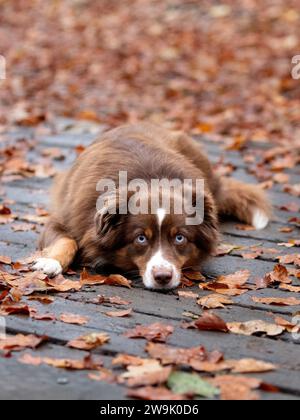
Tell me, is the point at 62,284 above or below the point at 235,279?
below

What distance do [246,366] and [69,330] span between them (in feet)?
3.24

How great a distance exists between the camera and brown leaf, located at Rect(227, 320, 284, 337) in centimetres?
391

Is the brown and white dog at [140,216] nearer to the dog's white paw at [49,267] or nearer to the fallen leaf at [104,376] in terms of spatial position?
the dog's white paw at [49,267]

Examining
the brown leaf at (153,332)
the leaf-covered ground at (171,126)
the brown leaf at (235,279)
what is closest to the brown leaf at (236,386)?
the leaf-covered ground at (171,126)

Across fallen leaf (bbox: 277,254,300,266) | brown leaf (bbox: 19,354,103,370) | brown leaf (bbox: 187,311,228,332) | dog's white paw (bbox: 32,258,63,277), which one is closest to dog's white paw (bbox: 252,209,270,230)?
fallen leaf (bbox: 277,254,300,266)

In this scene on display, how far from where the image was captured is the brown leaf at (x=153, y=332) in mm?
3791

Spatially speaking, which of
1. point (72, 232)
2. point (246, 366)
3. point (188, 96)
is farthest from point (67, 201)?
point (188, 96)

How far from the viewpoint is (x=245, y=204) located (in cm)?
629

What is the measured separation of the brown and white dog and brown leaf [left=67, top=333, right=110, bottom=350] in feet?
3.13

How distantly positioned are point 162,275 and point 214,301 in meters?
0.41

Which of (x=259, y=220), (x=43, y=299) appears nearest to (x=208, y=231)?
(x=259, y=220)

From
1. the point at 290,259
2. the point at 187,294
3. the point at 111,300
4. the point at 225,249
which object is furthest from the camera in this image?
the point at 225,249

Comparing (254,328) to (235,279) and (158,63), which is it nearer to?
(235,279)
